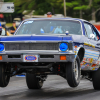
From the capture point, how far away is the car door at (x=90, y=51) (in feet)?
28.4

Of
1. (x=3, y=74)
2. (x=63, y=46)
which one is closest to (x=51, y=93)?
(x=3, y=74)

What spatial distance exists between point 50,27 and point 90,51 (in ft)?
3.74

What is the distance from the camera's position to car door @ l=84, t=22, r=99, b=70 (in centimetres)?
865

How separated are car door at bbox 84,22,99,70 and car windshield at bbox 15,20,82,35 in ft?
1.02

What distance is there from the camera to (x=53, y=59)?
24.9ft

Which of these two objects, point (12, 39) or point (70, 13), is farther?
point (70, 13)

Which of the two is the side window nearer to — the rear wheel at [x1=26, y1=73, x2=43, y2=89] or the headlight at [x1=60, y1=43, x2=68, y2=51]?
the rear wheel at [x1=26, y1=73, x2=43, y2=89]

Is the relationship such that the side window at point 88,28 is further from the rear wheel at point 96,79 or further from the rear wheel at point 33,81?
the rear wheel at point 33,81

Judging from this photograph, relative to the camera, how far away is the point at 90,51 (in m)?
8.84

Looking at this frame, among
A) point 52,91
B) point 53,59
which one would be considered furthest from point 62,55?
point 52,91

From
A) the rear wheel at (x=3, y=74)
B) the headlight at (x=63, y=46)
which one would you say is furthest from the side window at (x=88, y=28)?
the rear wheel at (x=3, y=74)

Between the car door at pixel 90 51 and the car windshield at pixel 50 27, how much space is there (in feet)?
1.02

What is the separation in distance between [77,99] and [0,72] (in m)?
1.61

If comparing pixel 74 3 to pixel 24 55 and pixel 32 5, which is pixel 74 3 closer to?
pixel 32 5
